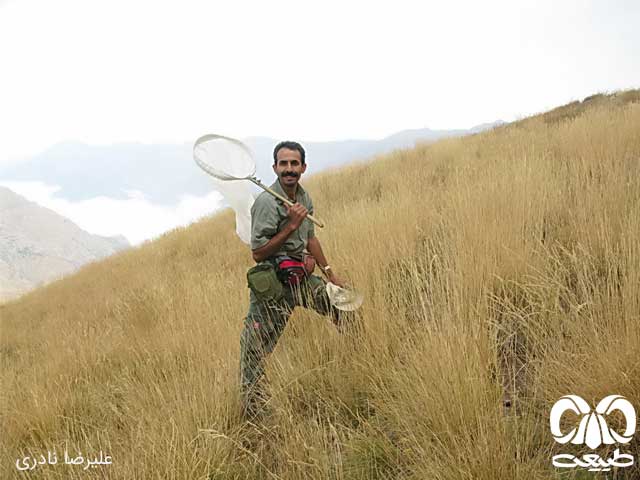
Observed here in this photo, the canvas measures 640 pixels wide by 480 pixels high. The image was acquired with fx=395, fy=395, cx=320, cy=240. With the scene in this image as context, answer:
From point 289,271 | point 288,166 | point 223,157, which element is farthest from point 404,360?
point 223,157

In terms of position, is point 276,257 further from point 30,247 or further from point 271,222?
point 30,247

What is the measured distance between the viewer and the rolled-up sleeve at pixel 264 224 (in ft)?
7.27

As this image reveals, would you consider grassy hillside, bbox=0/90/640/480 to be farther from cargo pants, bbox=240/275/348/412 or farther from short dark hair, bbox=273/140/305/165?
short dark hair, bbox=273/140/305/165

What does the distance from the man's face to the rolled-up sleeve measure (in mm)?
181

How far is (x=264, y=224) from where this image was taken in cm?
221

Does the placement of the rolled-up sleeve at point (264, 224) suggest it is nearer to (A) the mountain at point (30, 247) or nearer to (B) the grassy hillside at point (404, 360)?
(B) the grassy hillside at point (404, 360)

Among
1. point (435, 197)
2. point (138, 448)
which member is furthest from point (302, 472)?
point (435, 197)

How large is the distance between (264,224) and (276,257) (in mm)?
254

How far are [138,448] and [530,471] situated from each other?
1.65 metres

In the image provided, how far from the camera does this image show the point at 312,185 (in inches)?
390

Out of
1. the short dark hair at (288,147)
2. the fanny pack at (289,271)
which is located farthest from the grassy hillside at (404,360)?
→ the short dark hair at (288,147)

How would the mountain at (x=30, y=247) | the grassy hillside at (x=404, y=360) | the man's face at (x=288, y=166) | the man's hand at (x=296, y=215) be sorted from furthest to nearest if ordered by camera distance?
the mountain at (x=30, y=247) → the man's face at (x=288, y=166) → the man's hand at (x=296, y=215) → the grassy hillside at (x=404, y=360)

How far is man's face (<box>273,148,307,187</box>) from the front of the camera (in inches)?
90.6

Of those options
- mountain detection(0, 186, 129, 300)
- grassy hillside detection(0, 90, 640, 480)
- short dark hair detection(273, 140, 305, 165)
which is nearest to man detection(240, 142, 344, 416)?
short dark hair detection(273, 140, 305, 165)
